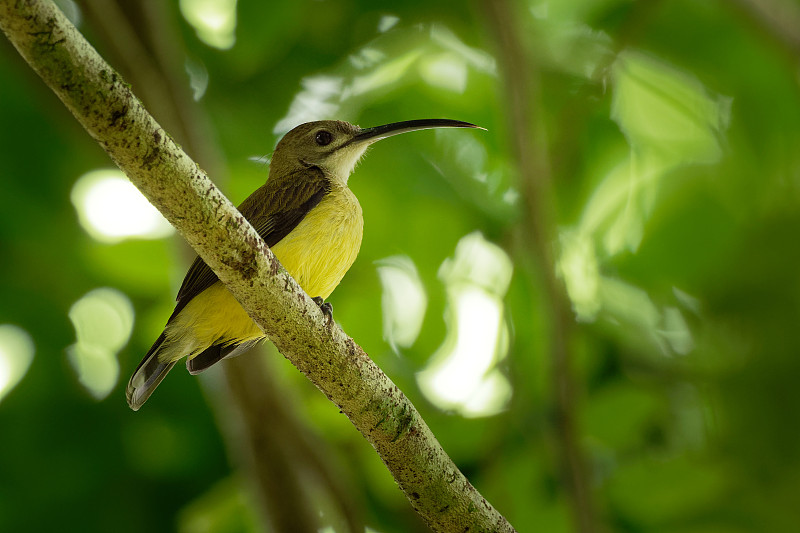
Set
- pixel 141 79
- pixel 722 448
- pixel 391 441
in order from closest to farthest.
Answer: pixel 391 441 → pixel 141 79 → pixel 722 448

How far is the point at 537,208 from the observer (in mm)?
4855

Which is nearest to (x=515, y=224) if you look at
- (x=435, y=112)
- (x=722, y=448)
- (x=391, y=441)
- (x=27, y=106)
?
(x=435, y=112)

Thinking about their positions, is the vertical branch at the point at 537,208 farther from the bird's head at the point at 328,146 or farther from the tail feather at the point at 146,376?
the tail feather at the point at 146,376

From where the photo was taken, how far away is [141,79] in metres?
5.06

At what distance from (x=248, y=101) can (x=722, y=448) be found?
406 centimetres

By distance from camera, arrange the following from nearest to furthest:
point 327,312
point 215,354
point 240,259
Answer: point 240,259 < point 327,312 < point 215,354

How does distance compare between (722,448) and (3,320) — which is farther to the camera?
(3,320)

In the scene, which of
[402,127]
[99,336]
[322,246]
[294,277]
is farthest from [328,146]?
[99,336]

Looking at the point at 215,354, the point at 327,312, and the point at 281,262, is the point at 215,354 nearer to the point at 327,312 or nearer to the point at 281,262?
the point at 281,262

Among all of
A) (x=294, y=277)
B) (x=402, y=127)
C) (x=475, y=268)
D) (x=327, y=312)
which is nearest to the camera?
(x=327, y=312)

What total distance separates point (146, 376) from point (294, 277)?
952 millimetres

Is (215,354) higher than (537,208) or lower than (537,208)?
lower

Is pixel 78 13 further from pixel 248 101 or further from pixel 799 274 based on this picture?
pixel 799 274

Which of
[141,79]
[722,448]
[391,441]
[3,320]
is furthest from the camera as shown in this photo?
[3,320]
